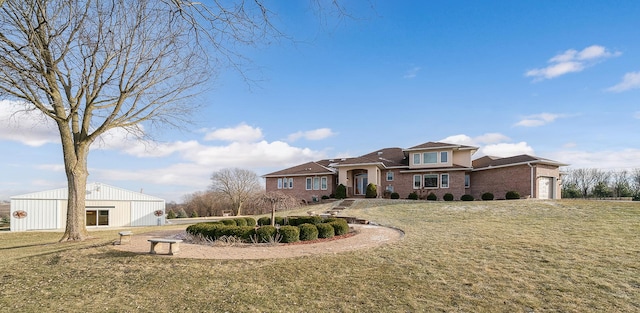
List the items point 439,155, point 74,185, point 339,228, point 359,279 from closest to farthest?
point 359,279 → point 339,228 → point 74,185 → point 439,155

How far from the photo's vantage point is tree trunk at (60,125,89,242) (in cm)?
1230

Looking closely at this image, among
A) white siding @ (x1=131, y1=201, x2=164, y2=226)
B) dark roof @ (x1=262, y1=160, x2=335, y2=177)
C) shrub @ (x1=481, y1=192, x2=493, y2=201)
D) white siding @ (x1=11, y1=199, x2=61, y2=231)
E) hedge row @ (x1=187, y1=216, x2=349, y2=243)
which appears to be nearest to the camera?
hedge row @ (x1=187, y1=216, x2=349, y2=243)

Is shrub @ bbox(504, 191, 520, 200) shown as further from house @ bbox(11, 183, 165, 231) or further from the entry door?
house @ bbox(11, 183, 165, 231)

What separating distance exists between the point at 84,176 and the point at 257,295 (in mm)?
10679

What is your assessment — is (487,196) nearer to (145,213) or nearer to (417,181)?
(417,181)

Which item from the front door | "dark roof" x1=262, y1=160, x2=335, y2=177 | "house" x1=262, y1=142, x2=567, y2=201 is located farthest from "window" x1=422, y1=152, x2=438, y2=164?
"dark roof" x1=262, y1=160, x2=335, y2=177

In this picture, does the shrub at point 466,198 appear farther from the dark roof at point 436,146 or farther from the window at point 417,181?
the dark roof at point 436,146

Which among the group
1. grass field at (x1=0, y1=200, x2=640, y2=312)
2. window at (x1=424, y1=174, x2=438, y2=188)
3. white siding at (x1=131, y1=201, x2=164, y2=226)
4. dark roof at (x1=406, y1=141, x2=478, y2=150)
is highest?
dark roof at (x1=406, y1=141, x2=478, y2=150)

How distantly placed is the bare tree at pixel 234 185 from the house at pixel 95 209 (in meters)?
18.6

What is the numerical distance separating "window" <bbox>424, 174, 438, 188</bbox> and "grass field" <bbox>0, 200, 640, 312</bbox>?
19098mm

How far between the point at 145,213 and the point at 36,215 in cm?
735

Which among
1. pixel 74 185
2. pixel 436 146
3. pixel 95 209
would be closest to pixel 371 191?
pixel 436 146

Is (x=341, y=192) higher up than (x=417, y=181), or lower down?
lower down

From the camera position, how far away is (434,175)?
96.8ft
